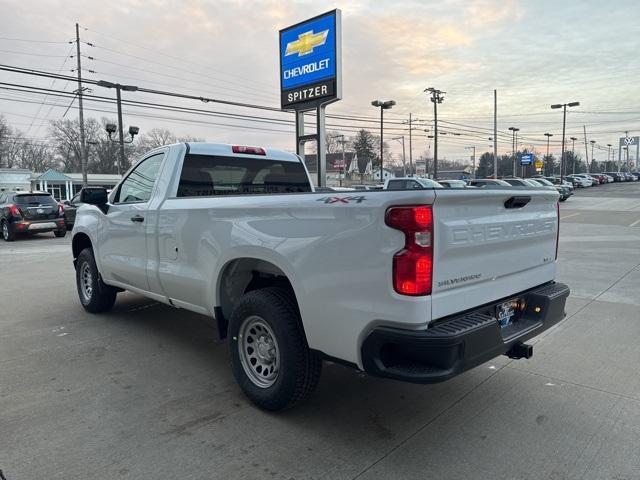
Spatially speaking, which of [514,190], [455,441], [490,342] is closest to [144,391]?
[455,441]

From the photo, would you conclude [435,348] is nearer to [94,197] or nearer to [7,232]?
[94,197]

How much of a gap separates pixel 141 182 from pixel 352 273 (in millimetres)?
3221

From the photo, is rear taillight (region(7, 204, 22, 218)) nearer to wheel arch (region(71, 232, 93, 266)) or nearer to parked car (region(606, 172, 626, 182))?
wheel arch (region(71, 232, 93, 266))

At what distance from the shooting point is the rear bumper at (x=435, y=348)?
2.56 m

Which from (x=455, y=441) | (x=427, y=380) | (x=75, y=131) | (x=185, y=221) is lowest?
(x=455, y=441)

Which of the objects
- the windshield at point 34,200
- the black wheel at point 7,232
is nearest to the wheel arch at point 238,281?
the black wheel at point 7,232

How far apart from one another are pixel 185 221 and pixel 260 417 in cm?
172

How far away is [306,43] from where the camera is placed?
522 inches

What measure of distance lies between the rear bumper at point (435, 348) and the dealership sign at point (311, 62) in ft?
34.5

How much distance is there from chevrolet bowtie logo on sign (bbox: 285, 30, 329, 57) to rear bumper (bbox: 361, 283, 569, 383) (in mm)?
11370

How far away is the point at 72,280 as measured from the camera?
28.5ft

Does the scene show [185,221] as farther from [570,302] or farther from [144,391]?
[570,302]

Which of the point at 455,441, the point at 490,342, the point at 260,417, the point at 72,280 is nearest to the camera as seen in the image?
the point at 490,342

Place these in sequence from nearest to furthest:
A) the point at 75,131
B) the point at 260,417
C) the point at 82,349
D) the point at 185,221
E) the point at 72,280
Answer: the point at 260,417 → the point at 185,221 → the point at 82,349 → the point at 72,280 → the point at 75,131
